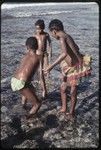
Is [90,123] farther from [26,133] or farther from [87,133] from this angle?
[26,133]

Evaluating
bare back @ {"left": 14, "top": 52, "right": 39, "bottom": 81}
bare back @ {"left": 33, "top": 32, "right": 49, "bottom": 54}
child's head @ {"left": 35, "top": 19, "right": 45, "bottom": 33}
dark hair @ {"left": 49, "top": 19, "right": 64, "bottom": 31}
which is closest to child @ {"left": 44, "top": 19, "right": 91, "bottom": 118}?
dark hair @ {"left": 49, "top": 19, "right": 64, "bottom": 31}

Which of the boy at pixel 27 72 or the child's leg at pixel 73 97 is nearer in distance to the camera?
the boy at pixel 27 72

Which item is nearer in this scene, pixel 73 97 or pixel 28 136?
pixel 28 136

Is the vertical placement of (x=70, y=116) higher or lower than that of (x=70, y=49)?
lower

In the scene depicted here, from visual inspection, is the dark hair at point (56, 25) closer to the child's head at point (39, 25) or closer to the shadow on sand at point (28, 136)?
the child's head at point (39, 25)

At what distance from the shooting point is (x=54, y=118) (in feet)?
21.6

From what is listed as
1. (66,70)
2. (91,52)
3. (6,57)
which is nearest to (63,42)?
(66,70)

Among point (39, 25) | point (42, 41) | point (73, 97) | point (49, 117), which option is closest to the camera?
point (73, 97)

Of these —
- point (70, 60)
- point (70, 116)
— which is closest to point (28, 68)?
point (70, 60)

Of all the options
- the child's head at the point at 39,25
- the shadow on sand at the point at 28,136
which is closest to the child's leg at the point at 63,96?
the shadow on sand at the point at 28,136

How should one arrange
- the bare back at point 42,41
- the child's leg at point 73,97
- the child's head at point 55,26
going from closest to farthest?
1. the child's head at point 55,26
2. the child's leg at point 73,97
3. the bare back at point 42,41

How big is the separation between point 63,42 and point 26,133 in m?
1.59

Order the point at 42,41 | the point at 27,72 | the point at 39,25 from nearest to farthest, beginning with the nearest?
the point at 27,72 < the point at 39,25 < the point at 42,41

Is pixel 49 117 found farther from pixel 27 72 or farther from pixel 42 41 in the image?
pixel 42 41
